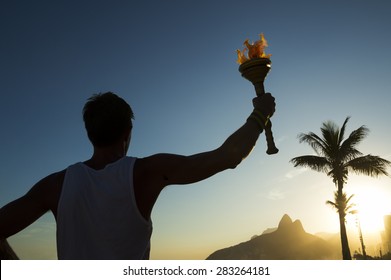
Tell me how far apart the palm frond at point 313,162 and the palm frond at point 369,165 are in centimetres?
122

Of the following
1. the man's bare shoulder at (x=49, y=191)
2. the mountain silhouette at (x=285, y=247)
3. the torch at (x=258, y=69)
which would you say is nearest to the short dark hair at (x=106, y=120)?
the man's bare shoulder at (x=49, y=191)

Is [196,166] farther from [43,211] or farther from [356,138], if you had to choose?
[356,138]

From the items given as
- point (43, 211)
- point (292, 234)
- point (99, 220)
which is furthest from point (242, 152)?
point (292, 234)

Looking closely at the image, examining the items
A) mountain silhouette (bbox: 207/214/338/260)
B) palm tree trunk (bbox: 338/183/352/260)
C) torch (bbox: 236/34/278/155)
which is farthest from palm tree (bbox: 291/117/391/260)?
mountain silhouette (bbox: 207/214/338/260)

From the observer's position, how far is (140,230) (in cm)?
163

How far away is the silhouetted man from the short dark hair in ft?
0.41

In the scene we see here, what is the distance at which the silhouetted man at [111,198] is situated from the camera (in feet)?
5.25

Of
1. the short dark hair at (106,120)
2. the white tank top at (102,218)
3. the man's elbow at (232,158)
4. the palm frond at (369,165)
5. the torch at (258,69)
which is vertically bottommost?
the white tank top at (102,218)

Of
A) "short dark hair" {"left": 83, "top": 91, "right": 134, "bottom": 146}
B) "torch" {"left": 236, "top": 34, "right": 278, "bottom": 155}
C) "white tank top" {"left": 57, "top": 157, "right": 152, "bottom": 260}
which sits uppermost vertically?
"torch" {"left": 236, "top": 34, "right": 278, "bottom": 155}

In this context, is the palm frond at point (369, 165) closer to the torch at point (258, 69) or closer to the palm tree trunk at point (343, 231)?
the palm tree trunk at point (343, 231)

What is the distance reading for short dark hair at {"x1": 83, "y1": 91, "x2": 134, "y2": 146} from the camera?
1826 millimetres

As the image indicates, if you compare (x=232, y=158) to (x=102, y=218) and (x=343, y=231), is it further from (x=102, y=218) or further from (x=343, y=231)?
(x=343, y=231)

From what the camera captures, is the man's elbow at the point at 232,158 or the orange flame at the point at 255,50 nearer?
the man's elbow at the point at 232,158

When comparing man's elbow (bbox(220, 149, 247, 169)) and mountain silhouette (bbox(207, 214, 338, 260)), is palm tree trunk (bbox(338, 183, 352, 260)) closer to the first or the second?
man's elbow (bbox(220, 149, 247, 169))
